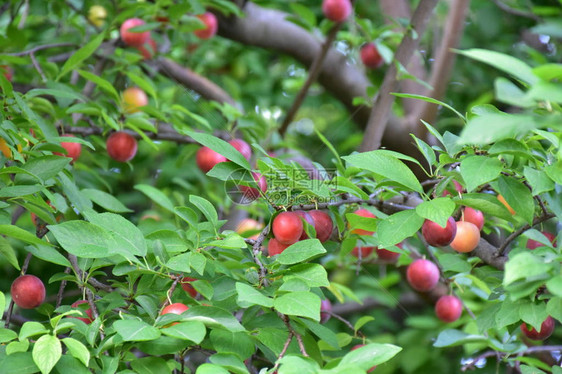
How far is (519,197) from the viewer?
93cm

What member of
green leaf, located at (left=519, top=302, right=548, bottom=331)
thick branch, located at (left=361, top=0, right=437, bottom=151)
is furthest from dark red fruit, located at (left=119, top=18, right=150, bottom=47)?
green leaf, located at (left=519, top=302, right=548, bottom=331)

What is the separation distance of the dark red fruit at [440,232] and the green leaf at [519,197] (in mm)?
109

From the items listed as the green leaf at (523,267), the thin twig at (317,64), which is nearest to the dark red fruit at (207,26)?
the thin twig at (317,64)

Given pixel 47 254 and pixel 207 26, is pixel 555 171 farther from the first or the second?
pixel 207 26

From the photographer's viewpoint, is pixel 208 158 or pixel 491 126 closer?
pixel 491 126

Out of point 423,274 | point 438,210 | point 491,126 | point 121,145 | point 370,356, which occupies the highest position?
point 491,126

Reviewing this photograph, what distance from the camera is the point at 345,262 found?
1817mm

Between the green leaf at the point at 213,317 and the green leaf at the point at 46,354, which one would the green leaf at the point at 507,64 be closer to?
the green leaf at the point at 213,317

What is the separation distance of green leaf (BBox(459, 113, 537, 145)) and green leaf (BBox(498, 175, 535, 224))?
308mm

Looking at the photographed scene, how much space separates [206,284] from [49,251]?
0.28 metres

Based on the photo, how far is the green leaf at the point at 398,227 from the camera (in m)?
0.89

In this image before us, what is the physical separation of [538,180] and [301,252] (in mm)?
328

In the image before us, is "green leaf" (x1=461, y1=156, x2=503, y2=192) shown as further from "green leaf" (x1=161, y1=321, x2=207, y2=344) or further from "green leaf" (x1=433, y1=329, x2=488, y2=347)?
"green leaf" (x1=433, y1=329, x2=488, y2=347)

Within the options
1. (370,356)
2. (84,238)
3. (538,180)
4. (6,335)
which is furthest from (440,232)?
(6,335)
